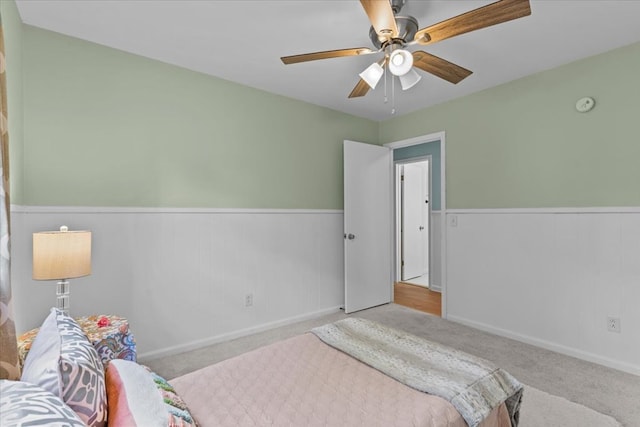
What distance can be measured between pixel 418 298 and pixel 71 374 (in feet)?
14.4

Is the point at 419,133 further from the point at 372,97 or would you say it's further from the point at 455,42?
the point at 455,42

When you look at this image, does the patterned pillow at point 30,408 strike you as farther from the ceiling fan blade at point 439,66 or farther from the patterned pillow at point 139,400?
the ceiling fan blade at point 439,66

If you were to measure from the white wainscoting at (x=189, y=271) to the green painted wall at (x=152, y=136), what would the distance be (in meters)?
0.15

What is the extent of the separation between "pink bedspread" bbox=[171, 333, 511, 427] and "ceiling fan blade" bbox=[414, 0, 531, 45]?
170cm

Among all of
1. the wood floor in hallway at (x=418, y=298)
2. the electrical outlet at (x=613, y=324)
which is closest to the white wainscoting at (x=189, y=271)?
the wood floor in hallway at (x=418, y=298)

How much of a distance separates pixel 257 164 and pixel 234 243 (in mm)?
831

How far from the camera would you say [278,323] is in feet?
11.5

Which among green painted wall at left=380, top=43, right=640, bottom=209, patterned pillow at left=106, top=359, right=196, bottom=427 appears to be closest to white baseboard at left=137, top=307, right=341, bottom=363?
patterned pillow at left=106, top=359, right=196, bottom=427

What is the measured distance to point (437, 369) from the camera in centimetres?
151

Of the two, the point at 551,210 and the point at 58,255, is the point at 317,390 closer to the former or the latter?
the point at 58,255

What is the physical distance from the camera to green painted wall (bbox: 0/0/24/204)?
69.9 inches

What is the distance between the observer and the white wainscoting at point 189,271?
Answer: 2326 mm

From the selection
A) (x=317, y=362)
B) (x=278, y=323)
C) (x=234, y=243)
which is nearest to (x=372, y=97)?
(x=234, y=243)

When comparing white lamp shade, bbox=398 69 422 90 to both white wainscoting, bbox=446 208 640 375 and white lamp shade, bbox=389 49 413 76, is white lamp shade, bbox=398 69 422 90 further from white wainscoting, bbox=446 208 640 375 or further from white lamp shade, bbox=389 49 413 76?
white wainscoting, bbox=446 208 640 375
